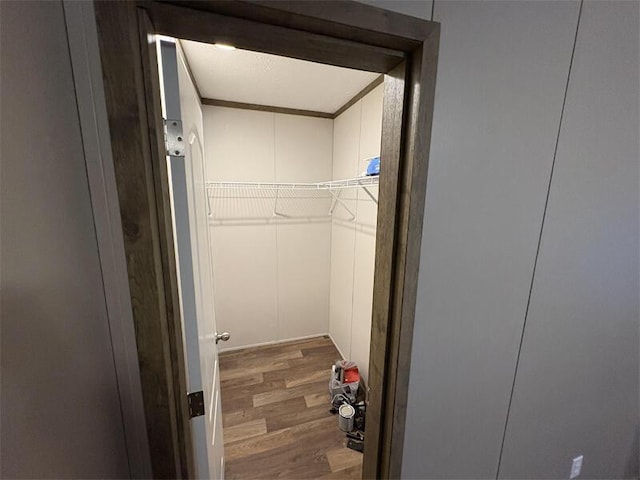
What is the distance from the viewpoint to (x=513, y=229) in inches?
31.2

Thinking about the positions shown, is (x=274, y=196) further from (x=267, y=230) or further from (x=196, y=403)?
(x=196, y=403)

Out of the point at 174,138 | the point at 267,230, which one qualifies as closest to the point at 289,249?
the point at 267,230

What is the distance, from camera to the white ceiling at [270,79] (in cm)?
151

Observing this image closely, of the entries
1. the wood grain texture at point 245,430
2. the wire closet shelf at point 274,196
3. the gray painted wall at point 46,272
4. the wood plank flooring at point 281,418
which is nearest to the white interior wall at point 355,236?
the wire closet shelf at point 274,196

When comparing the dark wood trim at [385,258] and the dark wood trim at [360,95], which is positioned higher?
the dark wood trim at [360,95]

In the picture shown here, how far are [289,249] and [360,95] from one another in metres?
1.58

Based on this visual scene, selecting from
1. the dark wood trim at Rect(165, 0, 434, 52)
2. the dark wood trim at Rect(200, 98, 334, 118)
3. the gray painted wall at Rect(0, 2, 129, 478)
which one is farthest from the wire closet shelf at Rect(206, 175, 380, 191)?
the gray painted wall at Rect(0, 2, 129, 478)

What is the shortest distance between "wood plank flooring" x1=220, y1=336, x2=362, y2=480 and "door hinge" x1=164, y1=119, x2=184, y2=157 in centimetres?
186

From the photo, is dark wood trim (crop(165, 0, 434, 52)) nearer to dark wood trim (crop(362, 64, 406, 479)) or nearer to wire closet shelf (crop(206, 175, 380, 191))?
dark wood trim (crop(362, 64, 406, 479))

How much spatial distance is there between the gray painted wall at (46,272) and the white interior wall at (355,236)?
162 cm

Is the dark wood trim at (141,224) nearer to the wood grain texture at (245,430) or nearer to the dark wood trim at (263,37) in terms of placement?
the dark wood trim at (263,37)

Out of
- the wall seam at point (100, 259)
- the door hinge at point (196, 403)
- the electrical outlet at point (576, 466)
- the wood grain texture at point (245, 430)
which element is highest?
the wall seam at point (100, 259)

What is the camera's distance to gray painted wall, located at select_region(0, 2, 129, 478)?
34 cm

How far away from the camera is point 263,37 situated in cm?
57
